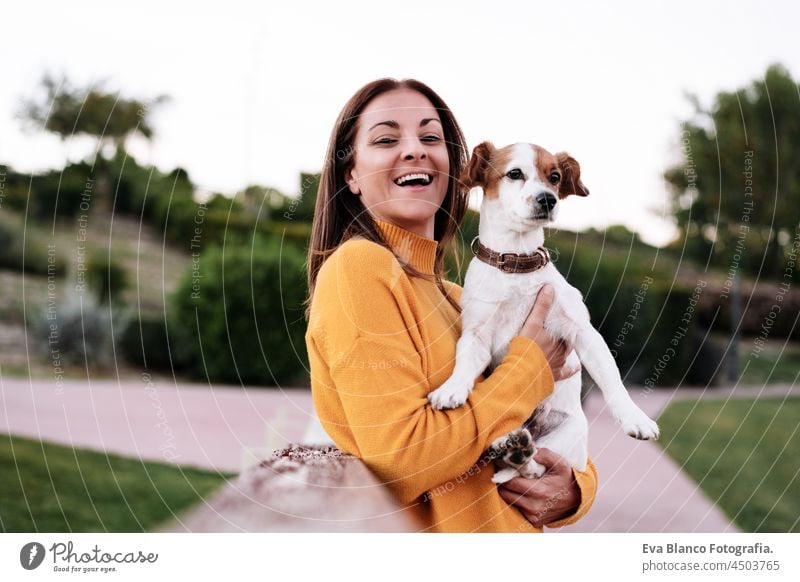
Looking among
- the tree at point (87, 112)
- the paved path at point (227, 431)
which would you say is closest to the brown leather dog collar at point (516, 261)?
the tree at point (87, 112)

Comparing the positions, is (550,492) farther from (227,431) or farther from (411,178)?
(227,431)

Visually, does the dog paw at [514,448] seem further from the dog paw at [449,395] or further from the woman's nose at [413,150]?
the woman's nose at [413,150]

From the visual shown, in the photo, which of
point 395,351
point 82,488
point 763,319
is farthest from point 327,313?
point 763,319

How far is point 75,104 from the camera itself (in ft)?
23.1

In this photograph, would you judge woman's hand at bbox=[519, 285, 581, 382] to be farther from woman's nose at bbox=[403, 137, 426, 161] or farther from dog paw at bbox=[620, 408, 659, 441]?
woman's nose at bbox=[403, 137, 426, 161]

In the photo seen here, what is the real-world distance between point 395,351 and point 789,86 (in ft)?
12.4

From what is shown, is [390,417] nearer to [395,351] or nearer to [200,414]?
[395,351]

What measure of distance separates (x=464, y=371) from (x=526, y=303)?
9.9 inches

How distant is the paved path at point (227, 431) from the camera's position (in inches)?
220

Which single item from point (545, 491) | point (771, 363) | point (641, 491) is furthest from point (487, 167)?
point (771, 363)

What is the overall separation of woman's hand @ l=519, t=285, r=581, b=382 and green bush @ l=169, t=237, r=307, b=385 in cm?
A: 470

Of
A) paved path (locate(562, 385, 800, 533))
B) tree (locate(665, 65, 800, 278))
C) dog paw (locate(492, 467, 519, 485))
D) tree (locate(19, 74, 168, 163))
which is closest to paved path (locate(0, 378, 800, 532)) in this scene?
paved path (locate(562, 385, 800, 533))

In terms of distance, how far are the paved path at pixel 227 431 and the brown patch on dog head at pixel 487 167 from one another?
10.3 feet
